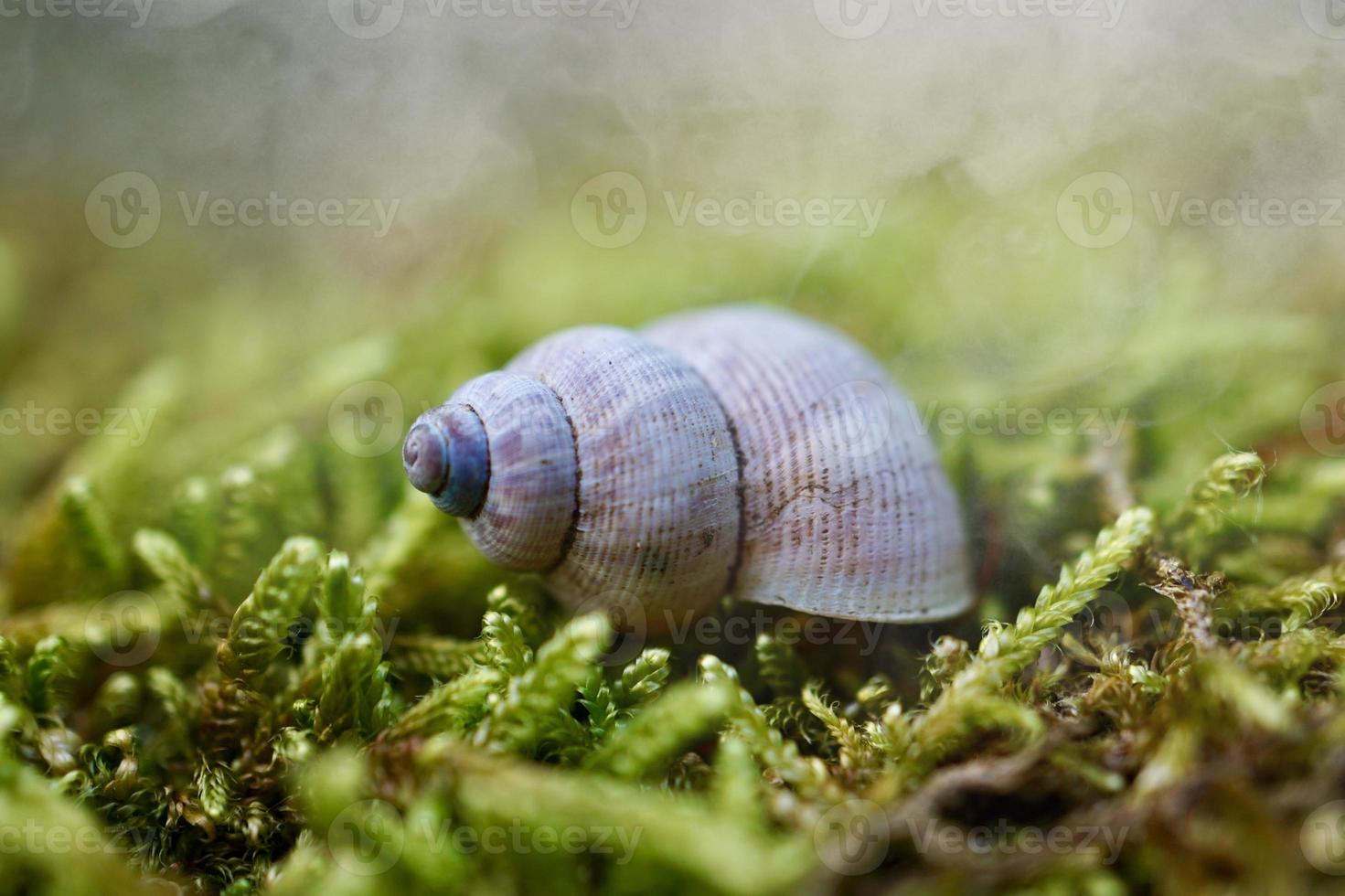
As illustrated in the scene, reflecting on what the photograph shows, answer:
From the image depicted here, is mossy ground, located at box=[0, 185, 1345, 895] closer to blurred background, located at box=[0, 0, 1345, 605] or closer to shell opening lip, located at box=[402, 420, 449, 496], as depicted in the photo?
blurred background, located at box=[0, 0, 1345, 605]

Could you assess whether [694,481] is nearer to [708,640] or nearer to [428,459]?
[708,640]

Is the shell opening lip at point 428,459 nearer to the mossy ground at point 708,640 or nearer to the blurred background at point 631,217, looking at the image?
the mossy ground at point 708,640

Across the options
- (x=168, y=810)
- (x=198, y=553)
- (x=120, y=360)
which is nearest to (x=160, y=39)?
(x=120, y=360)

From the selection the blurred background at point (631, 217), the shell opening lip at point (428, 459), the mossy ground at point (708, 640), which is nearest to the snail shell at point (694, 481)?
the shell opening lip at point (428, 459)

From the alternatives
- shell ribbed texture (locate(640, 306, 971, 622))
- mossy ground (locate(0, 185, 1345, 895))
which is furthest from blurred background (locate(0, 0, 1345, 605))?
shell ribbed texture (locate(640, 306, 971, 622))

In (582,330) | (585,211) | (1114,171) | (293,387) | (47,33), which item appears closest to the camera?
(582,330)

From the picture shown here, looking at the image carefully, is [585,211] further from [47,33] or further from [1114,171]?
[47,33]
